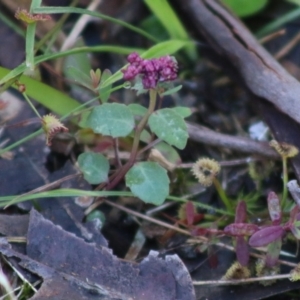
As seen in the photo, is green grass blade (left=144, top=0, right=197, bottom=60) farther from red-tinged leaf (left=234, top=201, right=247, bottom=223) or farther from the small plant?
red-tinged leaf (left=234, top=201, right=247, bottom=223)

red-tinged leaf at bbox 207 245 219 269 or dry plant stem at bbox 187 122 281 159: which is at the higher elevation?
dry plant stem at bbox 187 122 281 159

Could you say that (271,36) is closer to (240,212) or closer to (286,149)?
(286,149)

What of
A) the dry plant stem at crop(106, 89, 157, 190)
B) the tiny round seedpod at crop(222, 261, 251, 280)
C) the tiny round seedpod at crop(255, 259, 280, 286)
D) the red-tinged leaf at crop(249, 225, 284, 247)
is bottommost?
the tiny round seedpod at crop(255, 259, 280, 286)

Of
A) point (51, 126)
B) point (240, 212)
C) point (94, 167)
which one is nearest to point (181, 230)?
point (240, 212)

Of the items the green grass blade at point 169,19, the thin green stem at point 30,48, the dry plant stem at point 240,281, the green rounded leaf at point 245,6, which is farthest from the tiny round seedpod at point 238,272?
the green rounded leaf at point 245,6

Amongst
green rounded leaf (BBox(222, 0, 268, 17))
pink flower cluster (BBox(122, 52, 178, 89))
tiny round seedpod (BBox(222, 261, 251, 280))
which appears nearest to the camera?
pink flower cluster (BBox(122, 52, 178, 89))

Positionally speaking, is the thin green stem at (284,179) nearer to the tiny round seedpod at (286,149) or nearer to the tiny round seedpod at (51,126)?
the tiny round seedpod at (286,149)

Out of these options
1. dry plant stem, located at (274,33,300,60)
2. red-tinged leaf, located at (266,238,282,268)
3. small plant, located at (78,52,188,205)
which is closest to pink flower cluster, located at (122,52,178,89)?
small plant, located at (78,52,188,205)

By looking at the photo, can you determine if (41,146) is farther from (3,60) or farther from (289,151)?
(289,151)
